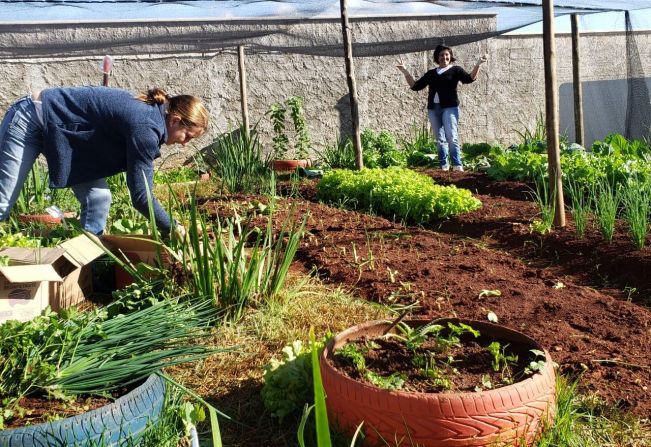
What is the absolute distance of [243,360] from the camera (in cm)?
312

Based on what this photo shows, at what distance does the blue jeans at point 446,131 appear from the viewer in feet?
29.2

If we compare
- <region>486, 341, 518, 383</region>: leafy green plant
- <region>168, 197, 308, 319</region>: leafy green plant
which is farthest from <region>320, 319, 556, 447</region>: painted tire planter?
<region>168, 197, 308, 319</region>: leafy green plant

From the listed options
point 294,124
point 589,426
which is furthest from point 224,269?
point 294,124

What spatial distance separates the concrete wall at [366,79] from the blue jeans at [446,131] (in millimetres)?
2410

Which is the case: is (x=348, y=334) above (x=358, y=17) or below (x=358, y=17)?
below

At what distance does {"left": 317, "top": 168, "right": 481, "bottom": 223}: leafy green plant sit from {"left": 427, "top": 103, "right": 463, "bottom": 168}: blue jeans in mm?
1816

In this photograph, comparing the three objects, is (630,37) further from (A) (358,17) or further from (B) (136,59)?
(B) (136,59)

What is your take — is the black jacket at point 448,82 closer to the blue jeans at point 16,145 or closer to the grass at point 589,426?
the blue jeans at point 16,145

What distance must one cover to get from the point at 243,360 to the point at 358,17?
29.7 feet

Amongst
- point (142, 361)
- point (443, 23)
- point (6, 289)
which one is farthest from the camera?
point (443, 23)

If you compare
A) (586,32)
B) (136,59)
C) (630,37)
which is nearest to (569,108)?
(586,32)

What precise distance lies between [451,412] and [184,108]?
2.32 metres

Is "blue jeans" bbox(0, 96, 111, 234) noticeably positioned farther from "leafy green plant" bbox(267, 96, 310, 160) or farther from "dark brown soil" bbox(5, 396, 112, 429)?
"leafy green plant" bbox(267, 96, 310, 160)

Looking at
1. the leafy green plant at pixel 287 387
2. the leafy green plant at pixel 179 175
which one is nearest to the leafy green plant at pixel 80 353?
the leafy green plant at pixel 287 387
